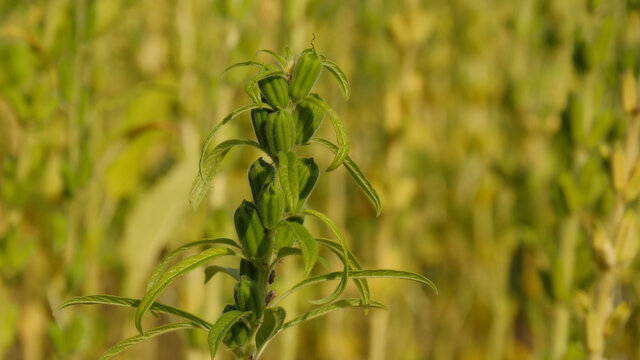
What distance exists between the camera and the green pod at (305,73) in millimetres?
300

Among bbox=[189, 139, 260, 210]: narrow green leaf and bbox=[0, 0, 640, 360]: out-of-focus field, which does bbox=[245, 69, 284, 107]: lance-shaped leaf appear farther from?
bbox=[0, 0, 640, 360]: out-of-focus field

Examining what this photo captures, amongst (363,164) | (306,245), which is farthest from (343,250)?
(363,164)

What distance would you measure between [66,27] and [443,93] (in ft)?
3.28

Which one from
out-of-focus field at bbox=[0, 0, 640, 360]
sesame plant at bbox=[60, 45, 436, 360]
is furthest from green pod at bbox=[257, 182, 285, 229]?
out-of-focus field at bbox=[0, 0, 640, 360]

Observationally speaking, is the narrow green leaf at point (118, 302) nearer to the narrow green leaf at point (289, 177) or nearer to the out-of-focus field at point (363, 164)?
the narrow green leaf at point (289, 177)

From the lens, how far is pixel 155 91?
0.95 meters

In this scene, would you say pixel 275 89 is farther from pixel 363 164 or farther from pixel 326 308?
pixel 363 164

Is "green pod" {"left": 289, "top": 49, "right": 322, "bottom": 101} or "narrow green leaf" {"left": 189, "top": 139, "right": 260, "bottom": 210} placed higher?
"green pod" {"left": 289, "top": 49, "right": 322, "bottom": 101}

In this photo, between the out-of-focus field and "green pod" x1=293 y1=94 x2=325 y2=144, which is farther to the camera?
the out-of-focus field

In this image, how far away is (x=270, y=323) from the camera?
32 cm

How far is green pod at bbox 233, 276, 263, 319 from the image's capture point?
1.00 feet

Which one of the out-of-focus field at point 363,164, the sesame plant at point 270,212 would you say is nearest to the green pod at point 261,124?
the sesame plant at point 270,212

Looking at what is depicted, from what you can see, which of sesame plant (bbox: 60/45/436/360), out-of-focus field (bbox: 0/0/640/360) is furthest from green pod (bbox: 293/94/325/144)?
out-of-focus field (bbox: 0/0/640/360)

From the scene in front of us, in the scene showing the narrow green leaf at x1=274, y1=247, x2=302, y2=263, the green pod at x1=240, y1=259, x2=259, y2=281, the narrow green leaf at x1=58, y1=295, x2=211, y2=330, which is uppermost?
the narrow green leaf at x1=274, y1=247, x2=302, y2=263
